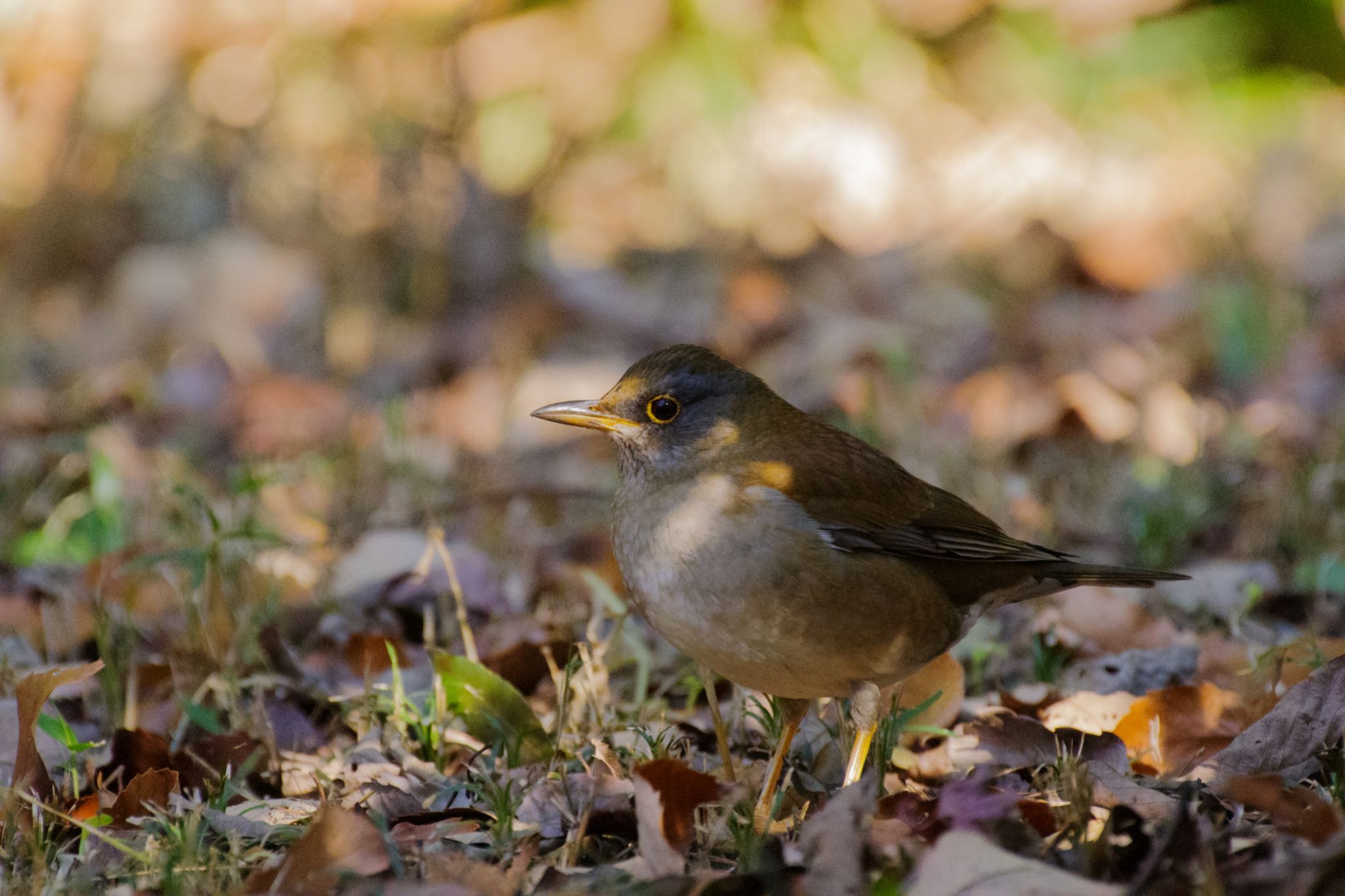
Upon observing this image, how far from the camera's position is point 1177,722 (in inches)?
151

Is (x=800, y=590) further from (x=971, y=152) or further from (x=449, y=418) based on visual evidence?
(x=971, y=152)

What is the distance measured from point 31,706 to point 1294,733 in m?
2.84

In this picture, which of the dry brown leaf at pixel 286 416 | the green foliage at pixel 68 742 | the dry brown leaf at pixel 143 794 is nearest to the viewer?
the dry brown leaf at pixel 143 794

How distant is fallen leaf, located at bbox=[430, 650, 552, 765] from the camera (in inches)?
152

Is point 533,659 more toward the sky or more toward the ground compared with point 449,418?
more toward the sky

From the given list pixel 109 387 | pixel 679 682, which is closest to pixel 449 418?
pixel 109 387

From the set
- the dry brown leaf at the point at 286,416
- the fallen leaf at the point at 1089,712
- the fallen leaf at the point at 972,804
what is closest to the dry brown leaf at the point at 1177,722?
the fallen leaf at the point at 1089,712

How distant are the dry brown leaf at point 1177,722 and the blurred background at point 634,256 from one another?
145 cm

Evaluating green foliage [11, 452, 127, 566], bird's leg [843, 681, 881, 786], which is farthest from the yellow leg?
green foliage [11, 452, 127, 566]

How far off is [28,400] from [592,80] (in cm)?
434

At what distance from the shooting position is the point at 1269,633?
15.3 feet

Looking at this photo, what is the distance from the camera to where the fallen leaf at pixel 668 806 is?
3045 mm

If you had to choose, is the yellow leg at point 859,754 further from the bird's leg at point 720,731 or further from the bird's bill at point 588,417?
the bird's bill at point 588,417

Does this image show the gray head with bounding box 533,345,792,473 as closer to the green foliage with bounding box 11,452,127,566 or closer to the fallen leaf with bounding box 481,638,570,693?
the fallen leaf with bounding box 481,638,570,693
